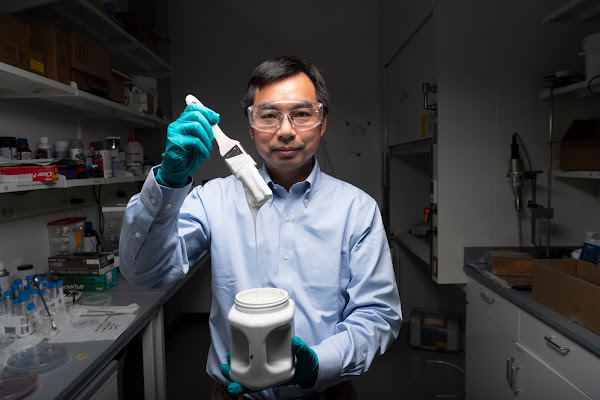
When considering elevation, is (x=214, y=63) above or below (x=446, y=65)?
above

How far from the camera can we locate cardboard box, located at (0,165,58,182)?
156 cm

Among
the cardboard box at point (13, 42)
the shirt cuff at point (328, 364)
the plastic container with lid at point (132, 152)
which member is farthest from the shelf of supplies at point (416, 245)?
the cardboard box at point (13, 42)

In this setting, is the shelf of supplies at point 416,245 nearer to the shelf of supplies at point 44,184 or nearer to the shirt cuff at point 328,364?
the shirt cuff at point 328,364

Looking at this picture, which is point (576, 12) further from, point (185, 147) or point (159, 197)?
point (159, 197)

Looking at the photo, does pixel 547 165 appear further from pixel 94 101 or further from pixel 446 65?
pixel 94 101

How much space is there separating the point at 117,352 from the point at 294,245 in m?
0.89

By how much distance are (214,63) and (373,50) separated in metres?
1.53

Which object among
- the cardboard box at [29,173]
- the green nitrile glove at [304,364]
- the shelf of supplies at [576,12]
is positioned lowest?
the green nitrile glove at [304,364]

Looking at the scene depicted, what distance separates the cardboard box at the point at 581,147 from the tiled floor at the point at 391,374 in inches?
62.8

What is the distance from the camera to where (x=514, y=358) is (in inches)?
71.1

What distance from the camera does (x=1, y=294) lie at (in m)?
1.54

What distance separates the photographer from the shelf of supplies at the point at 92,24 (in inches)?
75.2

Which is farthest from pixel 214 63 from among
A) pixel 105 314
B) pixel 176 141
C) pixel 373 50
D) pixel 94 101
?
pixel 176 141

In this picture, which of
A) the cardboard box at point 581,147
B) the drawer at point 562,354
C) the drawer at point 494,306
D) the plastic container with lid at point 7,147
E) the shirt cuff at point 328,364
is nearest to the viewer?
the shirt cuff at point 328,364
